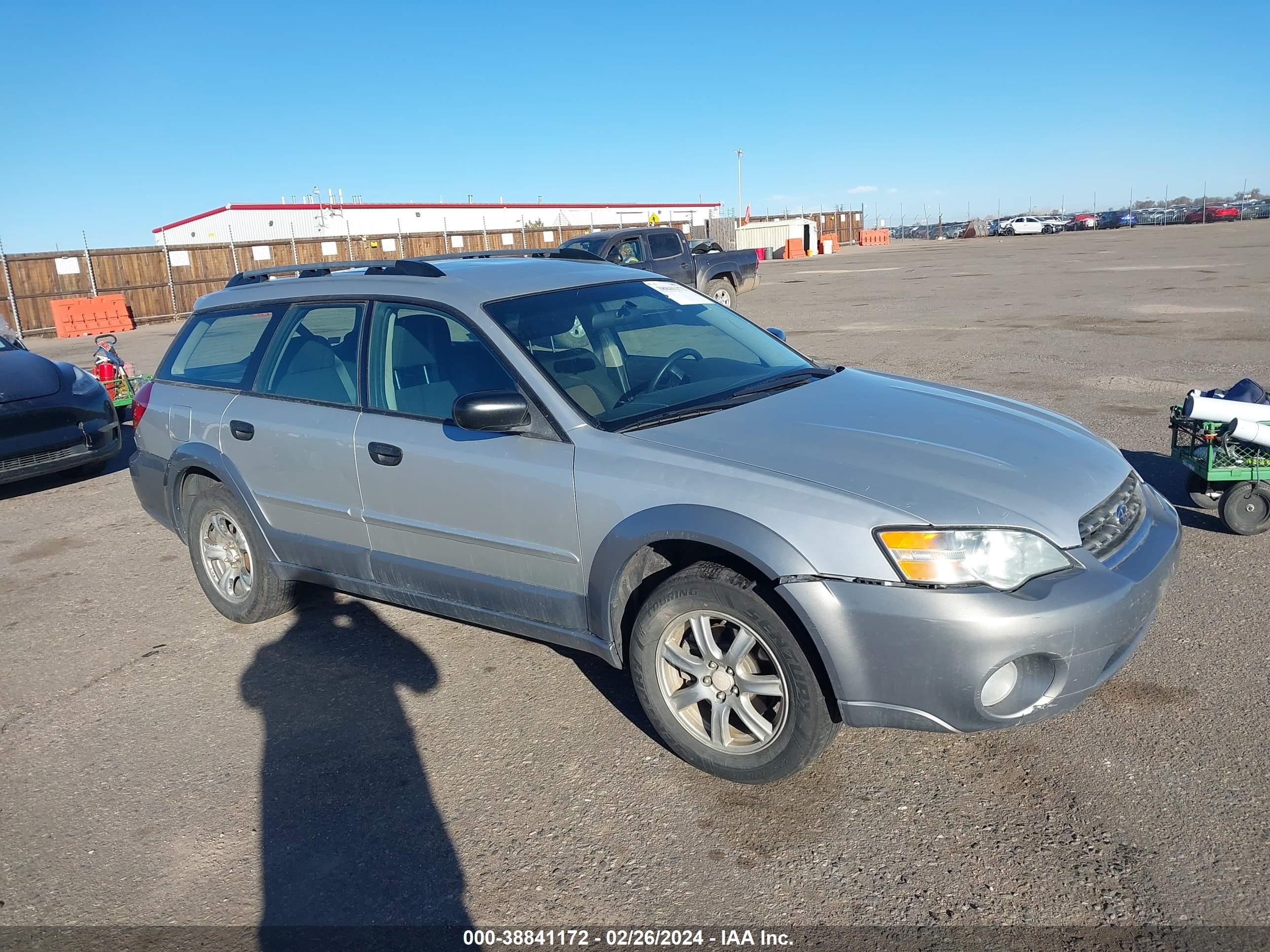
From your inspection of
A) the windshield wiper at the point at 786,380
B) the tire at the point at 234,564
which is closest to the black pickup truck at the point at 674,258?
the tire at the point at 234,564

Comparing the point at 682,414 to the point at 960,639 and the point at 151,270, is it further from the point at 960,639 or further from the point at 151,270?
the point at 151,270

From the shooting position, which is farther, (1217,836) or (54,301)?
(54,301)

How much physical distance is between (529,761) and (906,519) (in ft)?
5.42

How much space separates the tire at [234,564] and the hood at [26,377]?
3.88m

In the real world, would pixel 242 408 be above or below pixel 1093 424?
above

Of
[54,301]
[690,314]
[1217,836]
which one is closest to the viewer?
[1217,836]

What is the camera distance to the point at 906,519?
291cm

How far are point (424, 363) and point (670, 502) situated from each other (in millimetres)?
1476

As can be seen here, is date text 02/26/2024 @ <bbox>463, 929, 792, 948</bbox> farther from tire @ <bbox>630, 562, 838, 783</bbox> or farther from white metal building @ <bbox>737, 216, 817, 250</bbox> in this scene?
white metal building @ <bbox>737, 216, 817, 250</bbox>

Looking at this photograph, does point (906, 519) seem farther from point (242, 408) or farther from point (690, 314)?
point (242, 408)

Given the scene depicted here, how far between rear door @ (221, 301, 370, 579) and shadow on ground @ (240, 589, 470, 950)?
459mm

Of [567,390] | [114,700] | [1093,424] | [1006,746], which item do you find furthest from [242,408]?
[1093,424]

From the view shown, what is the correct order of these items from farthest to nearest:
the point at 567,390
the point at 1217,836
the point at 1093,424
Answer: the point at 1093,424
the point at 567,390
the point at 1217,836

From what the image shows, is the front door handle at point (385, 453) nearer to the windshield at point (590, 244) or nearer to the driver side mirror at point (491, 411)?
the driver side mirror at point (491, 411)
